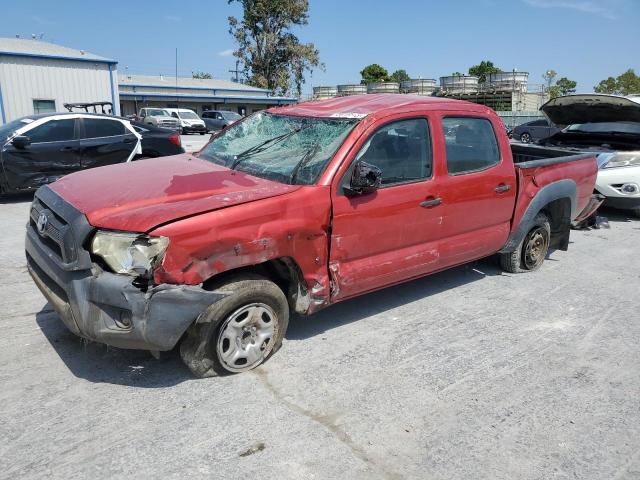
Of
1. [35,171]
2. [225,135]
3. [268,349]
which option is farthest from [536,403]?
[35,171]

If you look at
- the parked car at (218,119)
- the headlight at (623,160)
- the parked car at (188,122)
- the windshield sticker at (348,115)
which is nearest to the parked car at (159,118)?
the parked car at (188,122)

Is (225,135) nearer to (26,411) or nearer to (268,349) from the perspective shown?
(268,349)

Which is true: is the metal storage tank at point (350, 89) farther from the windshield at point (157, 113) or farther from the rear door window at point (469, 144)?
the rear door window at point (469, 144)

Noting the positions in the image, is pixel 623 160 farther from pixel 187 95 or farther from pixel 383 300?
pixel 187 95

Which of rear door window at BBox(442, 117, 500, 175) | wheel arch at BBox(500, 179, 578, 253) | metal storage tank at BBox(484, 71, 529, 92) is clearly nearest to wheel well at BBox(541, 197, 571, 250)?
wheel arch at BBox(500, 179, 578, 253)

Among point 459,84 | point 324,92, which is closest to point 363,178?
point 459,84

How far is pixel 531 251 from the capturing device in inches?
230

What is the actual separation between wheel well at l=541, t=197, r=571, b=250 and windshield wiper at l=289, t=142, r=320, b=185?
3.20m

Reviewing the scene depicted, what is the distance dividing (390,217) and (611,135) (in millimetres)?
7122

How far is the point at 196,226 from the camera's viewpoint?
3.06 metres

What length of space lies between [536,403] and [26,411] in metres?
3.08

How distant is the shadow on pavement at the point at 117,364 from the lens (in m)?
3.42

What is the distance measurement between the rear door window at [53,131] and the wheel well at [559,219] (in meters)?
7.56

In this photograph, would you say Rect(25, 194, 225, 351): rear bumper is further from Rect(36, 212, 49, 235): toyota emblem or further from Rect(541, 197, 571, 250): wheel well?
Rect(541, 197, 571, 250): wheel well
